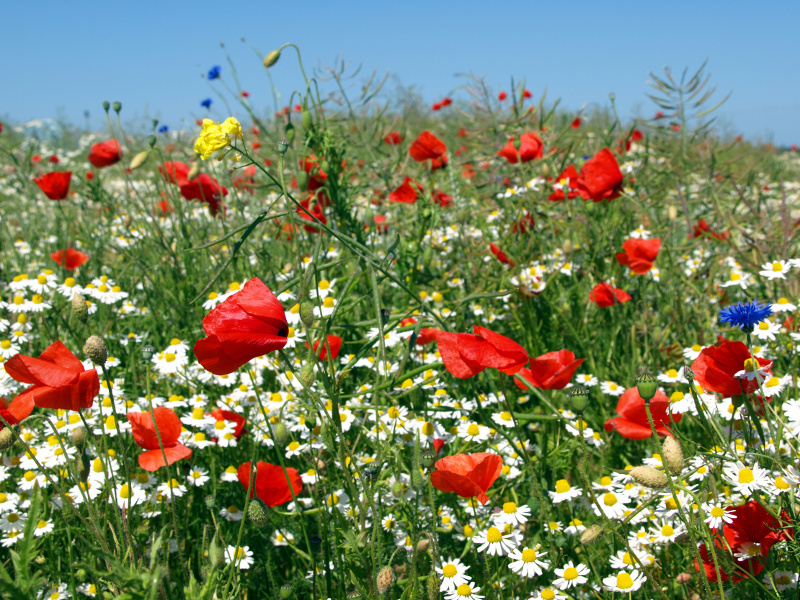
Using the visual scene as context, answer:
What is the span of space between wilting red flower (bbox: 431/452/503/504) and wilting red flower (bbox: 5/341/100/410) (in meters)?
0.74

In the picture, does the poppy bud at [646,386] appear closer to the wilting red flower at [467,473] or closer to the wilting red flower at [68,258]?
the wilting red flower at [467,473]

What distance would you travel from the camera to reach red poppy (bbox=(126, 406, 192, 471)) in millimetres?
1421

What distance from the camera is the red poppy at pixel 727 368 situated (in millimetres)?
1220

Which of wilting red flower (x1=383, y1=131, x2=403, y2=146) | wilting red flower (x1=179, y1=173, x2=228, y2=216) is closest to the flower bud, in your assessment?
wilting red flower (x1=179, y1=173, x2=228, y2=216)

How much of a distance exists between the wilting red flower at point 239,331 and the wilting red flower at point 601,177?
1691 millimetres

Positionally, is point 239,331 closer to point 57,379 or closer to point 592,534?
point 57,379

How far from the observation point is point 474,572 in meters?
1.48

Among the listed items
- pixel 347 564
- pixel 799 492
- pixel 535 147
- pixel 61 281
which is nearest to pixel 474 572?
pixel 347 564

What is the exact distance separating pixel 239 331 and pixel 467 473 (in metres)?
0.59

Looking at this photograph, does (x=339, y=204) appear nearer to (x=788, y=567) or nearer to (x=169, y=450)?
(x=169, y=450)

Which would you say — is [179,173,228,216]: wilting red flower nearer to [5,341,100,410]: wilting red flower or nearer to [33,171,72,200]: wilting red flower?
[33,171,72,200]: wilting red flower

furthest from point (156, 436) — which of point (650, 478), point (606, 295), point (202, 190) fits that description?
point (202, 190)

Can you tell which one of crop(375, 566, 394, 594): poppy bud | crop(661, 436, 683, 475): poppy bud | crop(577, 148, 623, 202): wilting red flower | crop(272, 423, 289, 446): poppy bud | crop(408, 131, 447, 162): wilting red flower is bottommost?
crop(375, 566, 394, 594): poppy bud

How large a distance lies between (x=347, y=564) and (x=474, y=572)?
1.19ft
